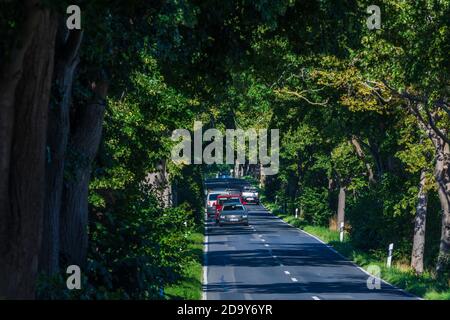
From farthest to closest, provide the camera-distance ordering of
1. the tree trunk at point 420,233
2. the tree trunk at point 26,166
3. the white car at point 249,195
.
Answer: the white car at point 249,195, the tree trunk at point 420,233, the tree trunk at point 26,166

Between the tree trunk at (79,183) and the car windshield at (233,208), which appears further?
the car windshield at (233,208)

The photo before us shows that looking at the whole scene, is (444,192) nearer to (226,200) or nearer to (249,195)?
(226,200)

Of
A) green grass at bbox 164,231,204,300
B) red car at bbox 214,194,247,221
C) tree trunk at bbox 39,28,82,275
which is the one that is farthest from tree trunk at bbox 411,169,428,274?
tree trunk at bbox 39,28,82,275

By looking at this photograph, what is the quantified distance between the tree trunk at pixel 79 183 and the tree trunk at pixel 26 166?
3095 millimetres

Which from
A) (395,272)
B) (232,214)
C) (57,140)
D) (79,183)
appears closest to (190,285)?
(395,272)

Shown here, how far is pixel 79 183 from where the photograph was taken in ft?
53.7

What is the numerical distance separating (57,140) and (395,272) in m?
28.0

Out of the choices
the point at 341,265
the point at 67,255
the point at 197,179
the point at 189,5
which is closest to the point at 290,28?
the point at 189,5

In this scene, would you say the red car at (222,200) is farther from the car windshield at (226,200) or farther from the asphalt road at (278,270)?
the asphalt road at (278,270)

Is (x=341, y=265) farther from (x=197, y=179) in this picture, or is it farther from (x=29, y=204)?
(x=29, y=204)

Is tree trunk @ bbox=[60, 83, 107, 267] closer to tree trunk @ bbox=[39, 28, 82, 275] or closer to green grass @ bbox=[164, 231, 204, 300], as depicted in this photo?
tree trunk @ bbox=[39, 28, 82, 275]

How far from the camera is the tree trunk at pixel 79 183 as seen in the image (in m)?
16.0

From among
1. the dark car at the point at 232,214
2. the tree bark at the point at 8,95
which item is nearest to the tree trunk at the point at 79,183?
the tree bark at the point at 8,95

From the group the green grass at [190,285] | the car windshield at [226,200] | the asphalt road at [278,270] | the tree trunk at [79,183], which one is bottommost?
the asphalt road at [278,270]
